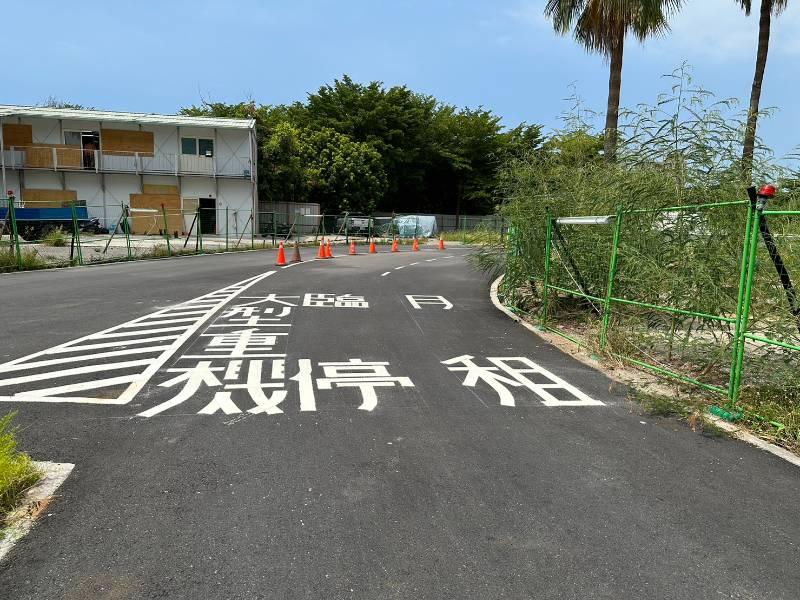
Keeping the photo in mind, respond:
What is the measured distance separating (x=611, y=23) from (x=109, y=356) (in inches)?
593

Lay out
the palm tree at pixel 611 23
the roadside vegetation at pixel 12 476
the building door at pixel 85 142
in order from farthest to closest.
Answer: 1. the building door at pixel 85 142
2. the palm tree at pixel 611 23
3. the roadside vegetation at pixel 12 476

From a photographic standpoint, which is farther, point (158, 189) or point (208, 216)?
point (208, 216)

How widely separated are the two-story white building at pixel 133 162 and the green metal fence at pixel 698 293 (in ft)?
90.3

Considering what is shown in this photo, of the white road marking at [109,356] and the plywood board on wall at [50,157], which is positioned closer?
the white road marking at [109,356]

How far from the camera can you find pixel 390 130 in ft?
163

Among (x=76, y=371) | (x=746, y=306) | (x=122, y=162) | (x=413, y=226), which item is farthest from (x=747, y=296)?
(x=413, y=226)

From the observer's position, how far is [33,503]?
3.56 meters

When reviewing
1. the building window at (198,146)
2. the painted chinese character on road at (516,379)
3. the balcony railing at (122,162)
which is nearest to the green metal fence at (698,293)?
the painted chinese character on road at (516,379)

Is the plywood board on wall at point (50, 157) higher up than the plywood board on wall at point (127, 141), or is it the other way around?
the plywood board on wall at point (127, 141)

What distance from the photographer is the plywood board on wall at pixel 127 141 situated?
34125 millimetres

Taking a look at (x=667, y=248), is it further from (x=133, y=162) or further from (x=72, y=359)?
(x=133, y=162)

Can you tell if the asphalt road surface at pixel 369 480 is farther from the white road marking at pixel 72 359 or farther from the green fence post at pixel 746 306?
the green fence post at pixel 746 306

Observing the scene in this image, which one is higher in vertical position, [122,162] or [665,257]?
[122,162]

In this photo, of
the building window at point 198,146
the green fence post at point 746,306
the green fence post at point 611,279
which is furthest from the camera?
the building window at point 198,146
